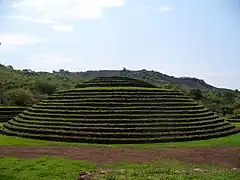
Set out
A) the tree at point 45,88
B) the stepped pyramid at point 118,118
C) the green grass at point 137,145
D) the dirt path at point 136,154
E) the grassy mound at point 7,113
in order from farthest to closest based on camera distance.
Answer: the tree at point 45,88 → the grassy mound at point 7,113 → the stepped pyramid at point 118,118 → the green grass at point 137,145 → the dirt path at point 136,154

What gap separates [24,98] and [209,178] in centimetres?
4803

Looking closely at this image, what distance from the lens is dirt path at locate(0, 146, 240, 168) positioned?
1967cm

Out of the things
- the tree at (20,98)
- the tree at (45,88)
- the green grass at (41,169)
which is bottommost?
the green grass at (41,169)

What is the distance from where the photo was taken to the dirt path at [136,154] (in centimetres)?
1967

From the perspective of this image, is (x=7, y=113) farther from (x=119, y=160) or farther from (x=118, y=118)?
(x=119, y=160)

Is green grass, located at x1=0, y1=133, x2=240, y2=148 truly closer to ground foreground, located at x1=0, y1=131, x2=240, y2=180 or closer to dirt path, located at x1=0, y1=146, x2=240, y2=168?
ground foreground, located at x1=0, y1=131, x2=240, y2=180

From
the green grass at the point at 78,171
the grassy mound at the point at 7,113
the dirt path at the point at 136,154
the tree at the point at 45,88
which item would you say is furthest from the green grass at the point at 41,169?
the tree at the point at 45,88

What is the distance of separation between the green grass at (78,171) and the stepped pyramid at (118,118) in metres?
8.78

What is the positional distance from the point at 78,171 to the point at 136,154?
21.0 ft

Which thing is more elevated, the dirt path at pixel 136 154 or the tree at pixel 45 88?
the tree at pixel 45 88

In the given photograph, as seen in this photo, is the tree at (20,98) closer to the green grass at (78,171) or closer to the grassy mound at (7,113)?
the grassy mound at (7,113)

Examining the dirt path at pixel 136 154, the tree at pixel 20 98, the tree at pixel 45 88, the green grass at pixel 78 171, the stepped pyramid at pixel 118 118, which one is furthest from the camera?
the tree at pixel 45 88

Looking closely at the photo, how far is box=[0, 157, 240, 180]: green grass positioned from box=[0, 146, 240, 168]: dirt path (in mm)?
1730

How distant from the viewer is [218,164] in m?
19.0
